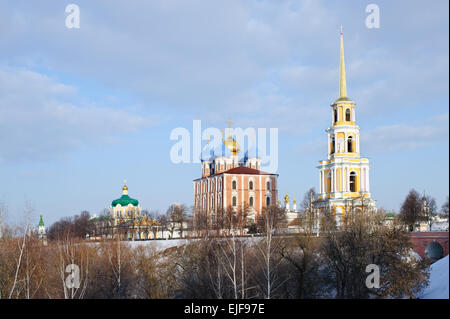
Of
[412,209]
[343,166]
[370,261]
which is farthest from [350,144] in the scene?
[370,261]

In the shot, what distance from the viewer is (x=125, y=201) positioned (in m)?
94.8

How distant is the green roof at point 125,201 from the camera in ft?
310

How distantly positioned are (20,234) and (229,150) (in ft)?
157

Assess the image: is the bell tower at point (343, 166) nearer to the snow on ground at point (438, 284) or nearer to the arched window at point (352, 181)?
the arched window at point (352, 181)

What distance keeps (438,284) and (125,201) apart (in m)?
69.9

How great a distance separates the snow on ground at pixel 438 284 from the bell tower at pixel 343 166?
70.7 ft

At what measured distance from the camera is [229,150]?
80125mm

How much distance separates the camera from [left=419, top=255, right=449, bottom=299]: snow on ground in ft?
96.3

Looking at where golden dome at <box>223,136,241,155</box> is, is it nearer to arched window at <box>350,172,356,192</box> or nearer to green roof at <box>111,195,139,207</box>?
green roof at <box>111,195,139,207</box>

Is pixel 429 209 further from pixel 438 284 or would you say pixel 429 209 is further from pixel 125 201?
pixel 125 201

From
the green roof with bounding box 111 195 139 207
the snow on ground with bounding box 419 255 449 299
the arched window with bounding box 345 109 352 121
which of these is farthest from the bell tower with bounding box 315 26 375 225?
the green roof with bounding box 111 195 139 207
